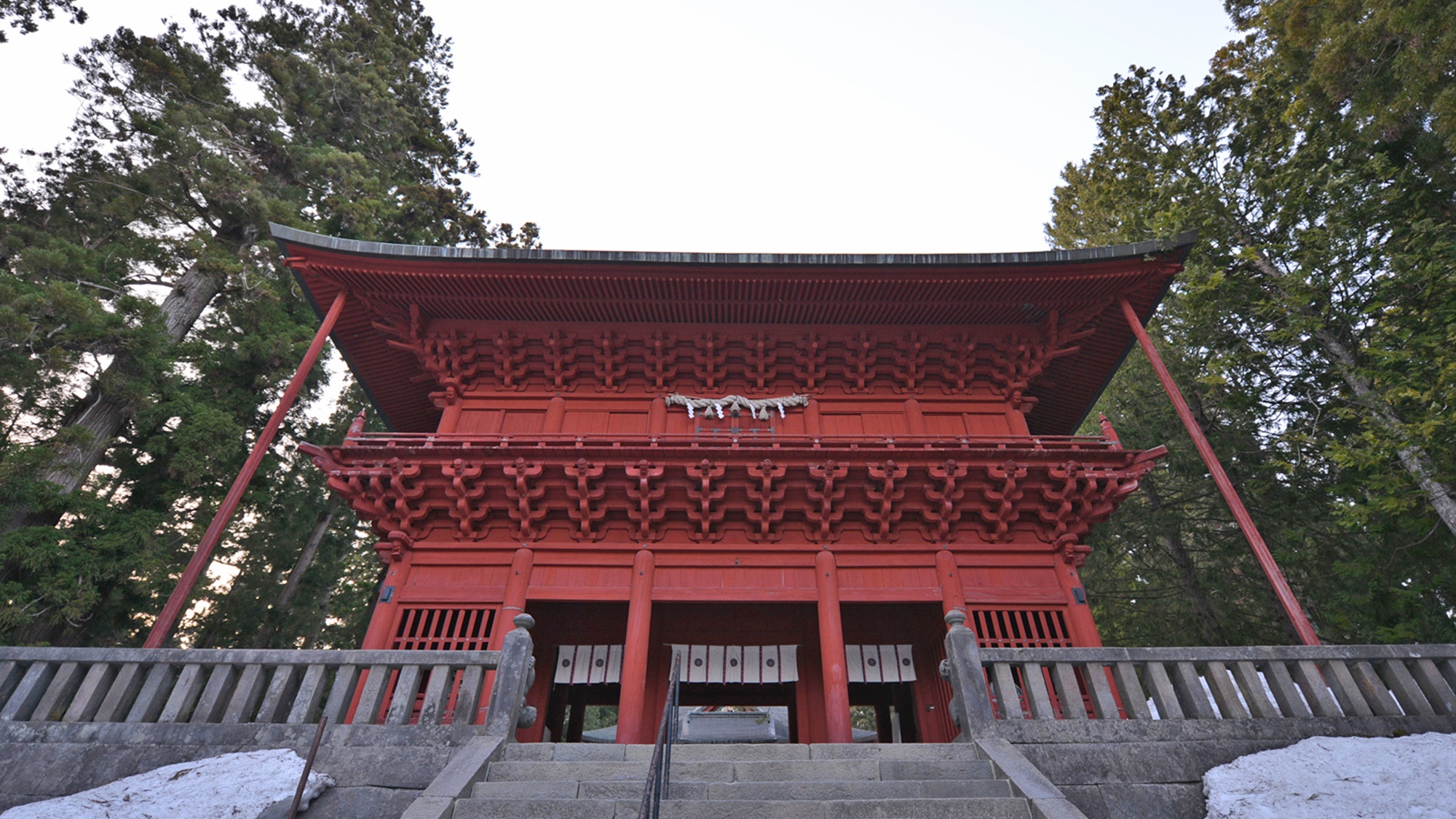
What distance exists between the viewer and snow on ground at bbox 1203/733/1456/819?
5125 mm

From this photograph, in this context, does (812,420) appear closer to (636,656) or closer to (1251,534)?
(636,656)

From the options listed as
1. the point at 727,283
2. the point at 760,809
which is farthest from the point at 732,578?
the point at 760,809

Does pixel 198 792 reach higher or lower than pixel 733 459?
lower

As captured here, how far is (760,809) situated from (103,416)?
15.4 meters

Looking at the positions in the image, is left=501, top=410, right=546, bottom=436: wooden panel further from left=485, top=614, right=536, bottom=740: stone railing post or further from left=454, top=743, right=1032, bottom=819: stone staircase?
left=454, top=743, right=1032, bottom=819: stone staircase

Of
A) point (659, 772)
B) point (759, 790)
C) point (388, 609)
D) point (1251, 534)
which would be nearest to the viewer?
point (659, 772)

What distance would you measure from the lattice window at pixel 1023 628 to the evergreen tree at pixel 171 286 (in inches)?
566

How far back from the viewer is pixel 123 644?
1507 cm

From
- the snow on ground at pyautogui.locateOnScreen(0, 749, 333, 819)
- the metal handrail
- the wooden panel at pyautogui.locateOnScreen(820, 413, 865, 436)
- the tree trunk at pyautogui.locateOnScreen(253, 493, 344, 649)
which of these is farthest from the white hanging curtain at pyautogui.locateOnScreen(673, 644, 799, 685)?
the tree trunk at pyautogui.locateOnScreen(253, 493, 344, 649)

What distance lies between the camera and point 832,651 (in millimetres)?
9672

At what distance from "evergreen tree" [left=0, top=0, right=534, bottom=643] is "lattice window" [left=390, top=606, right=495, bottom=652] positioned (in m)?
6.07

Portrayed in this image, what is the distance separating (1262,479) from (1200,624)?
4.10 meters

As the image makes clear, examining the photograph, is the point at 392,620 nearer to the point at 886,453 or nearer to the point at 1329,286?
the point at 886,453

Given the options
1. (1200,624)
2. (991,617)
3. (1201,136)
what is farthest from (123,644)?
(1201,136)
